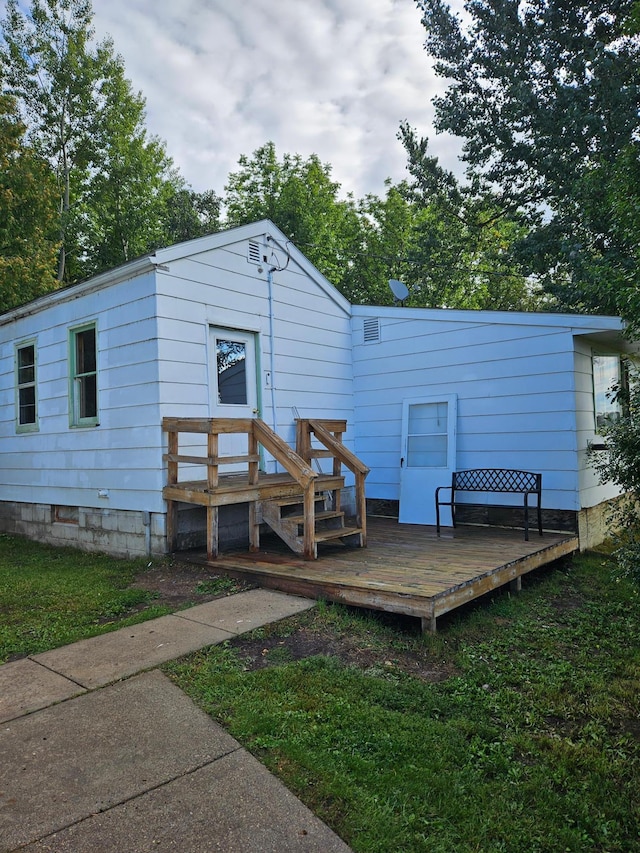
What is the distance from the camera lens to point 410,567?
194 inches

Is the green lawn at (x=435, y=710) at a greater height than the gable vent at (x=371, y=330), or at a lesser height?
lesser

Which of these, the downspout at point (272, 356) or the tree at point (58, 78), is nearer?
the downspout at point (272, 356)

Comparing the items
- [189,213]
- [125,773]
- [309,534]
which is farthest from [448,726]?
[189,213]

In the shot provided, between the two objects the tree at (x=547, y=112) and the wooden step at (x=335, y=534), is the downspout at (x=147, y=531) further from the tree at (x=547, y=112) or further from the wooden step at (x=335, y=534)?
the tree at (x=547, y=112)

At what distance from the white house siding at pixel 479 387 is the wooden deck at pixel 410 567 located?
1013 mm

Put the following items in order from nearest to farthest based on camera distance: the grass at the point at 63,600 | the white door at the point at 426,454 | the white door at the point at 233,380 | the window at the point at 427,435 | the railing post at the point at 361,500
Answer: the grass at the point at 63,600 < the railing post at the point at 361,500 < the white door at the point at 233,380 < the white door at the point at 426,454 < the window at the point at 427,435

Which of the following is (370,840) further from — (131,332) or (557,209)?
Result: (557,209)

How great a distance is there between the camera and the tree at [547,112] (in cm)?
978

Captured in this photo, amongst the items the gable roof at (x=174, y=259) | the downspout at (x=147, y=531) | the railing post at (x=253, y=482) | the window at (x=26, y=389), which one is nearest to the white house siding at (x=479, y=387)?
the gable roof at (x=174, y=259)

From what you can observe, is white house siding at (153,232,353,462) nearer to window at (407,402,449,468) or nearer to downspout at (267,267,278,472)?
downspout at (267,267,278,472)

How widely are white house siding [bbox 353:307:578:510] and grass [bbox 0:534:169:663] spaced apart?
13.9ft

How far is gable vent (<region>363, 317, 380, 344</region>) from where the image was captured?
8570 mm

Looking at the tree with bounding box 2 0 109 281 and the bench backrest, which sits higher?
the tree with bounding box 2 0 109 281

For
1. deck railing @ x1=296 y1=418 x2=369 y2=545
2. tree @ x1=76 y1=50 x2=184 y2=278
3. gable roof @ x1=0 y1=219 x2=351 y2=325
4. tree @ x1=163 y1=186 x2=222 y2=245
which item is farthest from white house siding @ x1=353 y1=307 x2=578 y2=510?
tree @ x1=163 y1=186 x2=222 y2=245
